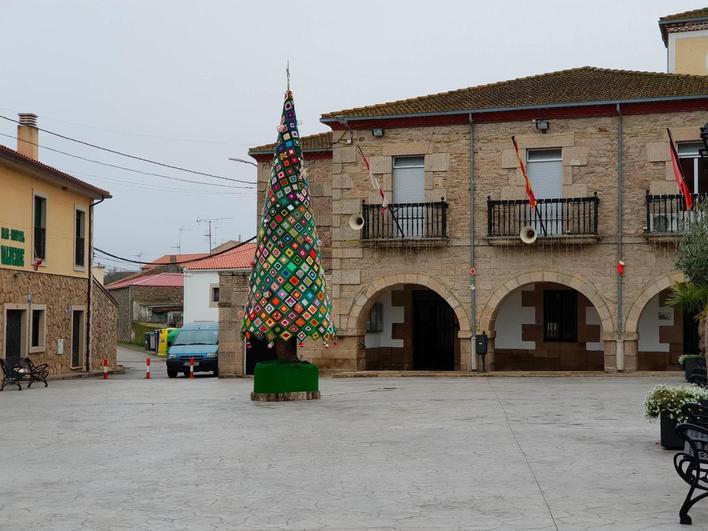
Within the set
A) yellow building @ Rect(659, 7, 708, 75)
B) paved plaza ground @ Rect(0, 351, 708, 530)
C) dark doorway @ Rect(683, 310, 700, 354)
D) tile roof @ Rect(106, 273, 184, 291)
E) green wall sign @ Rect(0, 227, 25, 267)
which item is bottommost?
paved plaza ground @ Rect(0, 351, 708, 530)

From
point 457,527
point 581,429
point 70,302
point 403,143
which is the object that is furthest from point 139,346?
point 457,527

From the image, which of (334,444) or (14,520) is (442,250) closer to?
(334,444)

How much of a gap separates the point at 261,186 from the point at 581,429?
695 inches

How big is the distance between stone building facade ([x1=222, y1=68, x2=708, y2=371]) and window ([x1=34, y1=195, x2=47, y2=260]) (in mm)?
7745

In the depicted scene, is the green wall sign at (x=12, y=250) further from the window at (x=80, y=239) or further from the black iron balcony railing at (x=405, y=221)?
the black iron balcony railing at (x=405, y=221)

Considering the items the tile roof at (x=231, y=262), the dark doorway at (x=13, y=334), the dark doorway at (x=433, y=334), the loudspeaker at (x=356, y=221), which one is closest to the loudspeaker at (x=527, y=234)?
the loudspeaker at (x=356, y=221)

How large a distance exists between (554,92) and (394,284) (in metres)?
6.10

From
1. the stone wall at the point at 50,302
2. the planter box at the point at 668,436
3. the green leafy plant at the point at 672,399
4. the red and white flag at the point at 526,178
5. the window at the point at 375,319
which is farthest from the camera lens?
the window at the point at 375,319

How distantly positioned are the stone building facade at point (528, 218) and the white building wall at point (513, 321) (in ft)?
0.09

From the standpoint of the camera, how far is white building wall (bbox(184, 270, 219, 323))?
55469 millimetres

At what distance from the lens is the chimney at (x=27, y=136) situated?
3144cm

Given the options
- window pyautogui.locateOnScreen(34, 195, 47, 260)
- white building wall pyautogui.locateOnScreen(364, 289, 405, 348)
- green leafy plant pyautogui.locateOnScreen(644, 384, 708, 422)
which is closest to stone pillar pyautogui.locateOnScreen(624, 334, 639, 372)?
white building wall pyautogui.locateOnScreen(364, 289, 405, 348)

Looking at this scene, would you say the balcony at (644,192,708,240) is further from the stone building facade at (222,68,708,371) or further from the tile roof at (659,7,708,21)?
the tile roof at (659,7,708,21)

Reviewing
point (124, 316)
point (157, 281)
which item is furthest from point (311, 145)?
point (157, 281)
